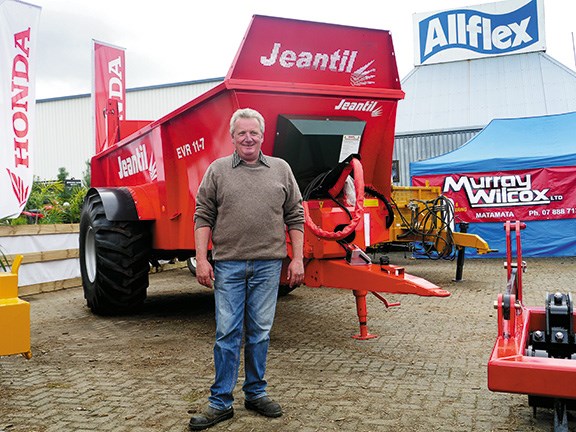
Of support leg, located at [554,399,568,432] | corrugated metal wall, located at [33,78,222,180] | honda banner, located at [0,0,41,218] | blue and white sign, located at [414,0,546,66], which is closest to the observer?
support leg, located at [554,399,568,432]

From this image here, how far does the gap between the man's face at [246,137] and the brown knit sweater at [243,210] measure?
96 mm

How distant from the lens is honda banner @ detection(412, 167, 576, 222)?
1391 cm

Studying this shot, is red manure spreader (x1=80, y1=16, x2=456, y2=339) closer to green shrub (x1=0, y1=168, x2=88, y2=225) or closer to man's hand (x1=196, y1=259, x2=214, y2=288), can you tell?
man's hand (x1=196, y1=259, x2=214, y2=288)

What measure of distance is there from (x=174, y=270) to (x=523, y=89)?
44.8 ft

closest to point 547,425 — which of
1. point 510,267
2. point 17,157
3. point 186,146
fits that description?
point 510,267

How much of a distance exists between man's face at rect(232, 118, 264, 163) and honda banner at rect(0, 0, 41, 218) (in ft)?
16.9

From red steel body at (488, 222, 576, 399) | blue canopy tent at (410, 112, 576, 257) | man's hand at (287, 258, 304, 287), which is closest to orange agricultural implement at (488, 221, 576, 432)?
red steel body at (488, 222, 576, 399)

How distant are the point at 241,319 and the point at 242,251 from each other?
0.40 m

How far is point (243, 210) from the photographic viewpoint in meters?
3.59

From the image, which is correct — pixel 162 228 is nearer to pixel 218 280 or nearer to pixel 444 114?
pixel 218 280

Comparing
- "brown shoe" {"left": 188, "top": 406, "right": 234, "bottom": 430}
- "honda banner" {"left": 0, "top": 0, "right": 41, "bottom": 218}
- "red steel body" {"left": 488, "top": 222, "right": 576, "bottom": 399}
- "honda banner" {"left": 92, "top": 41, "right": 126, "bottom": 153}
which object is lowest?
"brown shoe" {"left": 188, "top": 406, "right": 234, "bottom": 430}

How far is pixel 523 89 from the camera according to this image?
20578 millimetres

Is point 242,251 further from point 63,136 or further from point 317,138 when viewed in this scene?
point 63,136

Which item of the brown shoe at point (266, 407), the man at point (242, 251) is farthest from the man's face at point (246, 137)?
the brown shoe at point (266, 407)
